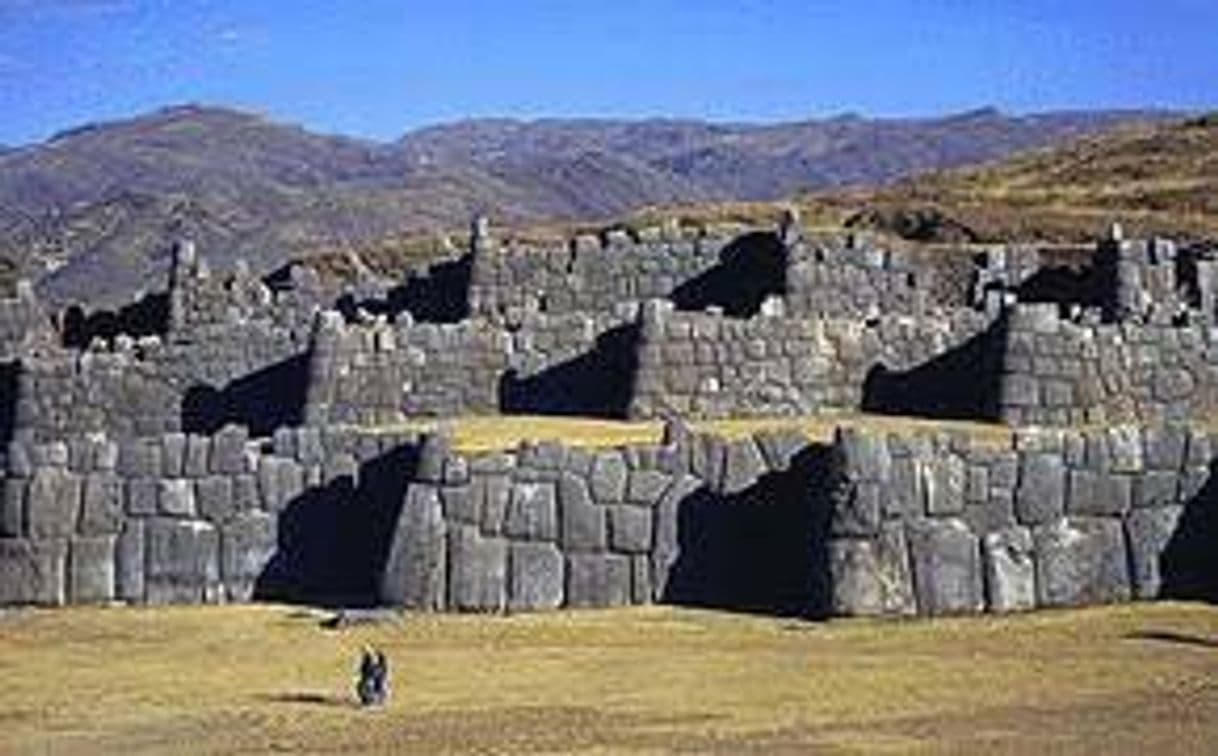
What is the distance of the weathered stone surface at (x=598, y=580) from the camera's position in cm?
2028

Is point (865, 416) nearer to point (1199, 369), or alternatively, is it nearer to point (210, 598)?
point (1199, 369)

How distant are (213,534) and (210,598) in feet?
1.85

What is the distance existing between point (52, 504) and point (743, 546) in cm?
605

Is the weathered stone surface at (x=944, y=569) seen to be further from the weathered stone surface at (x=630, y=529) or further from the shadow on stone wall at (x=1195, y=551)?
the weathered stone surface at (x=630, y=529)

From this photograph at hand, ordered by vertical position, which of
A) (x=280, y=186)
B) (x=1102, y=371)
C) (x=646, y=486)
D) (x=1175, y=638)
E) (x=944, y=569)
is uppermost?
(x=280, y=186)

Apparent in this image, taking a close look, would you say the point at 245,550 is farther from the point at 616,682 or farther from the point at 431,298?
the point at 431,298

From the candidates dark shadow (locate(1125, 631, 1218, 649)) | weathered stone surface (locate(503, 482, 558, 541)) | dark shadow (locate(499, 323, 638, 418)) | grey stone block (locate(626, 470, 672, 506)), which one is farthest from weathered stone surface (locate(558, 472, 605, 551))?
dark shadow (locate(499, 323, 638, 418))

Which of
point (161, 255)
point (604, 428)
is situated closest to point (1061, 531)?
point (604, 428)

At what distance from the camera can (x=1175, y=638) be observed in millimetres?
18328

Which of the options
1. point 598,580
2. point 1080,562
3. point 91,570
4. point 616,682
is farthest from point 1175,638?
point 91,570

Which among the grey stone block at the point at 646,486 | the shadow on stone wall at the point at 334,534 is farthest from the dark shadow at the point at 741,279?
the grey stone block at the point at 646,486

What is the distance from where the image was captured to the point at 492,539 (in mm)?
20234

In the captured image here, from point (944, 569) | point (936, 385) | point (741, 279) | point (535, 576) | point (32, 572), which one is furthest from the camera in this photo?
point (741, 279)

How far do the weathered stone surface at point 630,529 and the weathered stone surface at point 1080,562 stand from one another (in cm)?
324
